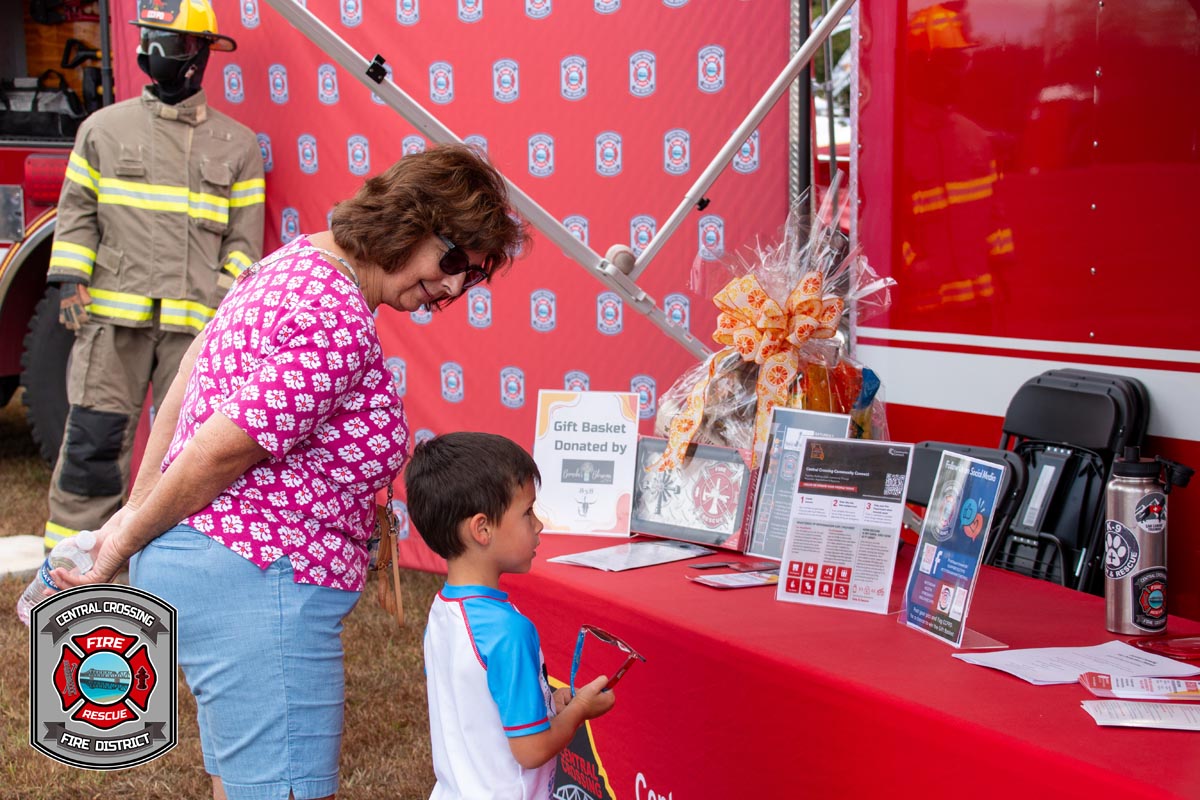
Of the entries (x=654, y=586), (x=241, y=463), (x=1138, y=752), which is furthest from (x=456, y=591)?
(x=1138, y=752)

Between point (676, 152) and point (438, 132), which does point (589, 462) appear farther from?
point (676, 152)

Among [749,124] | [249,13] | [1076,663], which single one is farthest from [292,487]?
[249,13]

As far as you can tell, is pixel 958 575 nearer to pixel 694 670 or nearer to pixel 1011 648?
pixel 1011 648

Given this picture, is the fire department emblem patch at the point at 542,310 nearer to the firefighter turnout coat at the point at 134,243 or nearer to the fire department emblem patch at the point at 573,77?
the fire department emblem patch at the point at 573,77

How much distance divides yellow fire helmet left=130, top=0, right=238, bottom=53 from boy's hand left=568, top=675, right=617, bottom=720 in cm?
352

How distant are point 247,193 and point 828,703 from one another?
355 cm

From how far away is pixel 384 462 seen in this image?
1.78 meters

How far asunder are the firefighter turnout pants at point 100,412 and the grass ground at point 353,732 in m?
0.35

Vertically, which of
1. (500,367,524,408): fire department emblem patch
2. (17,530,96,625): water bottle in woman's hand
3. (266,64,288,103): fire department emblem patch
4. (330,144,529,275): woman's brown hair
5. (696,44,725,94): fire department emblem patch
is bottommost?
(17,530,96,625): water bottle in woman's hand

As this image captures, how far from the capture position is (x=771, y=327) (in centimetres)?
230

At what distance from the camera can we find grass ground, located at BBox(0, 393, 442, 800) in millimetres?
3041

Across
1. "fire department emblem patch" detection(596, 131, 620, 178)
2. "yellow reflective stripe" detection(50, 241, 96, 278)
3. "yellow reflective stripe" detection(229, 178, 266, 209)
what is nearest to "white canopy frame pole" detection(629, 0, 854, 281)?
"fire department emblem patch" detection(596, 131, 620, 178)

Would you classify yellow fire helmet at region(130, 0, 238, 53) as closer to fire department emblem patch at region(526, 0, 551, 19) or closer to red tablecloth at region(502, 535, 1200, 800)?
fire department emblem patch at region(526, 0, 551, 19)

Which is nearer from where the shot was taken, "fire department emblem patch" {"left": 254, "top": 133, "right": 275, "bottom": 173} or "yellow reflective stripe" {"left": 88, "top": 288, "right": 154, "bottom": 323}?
"yellow reflective stripe" {"left": 88, "top": 288, "right": 154, "bottom": 323}
